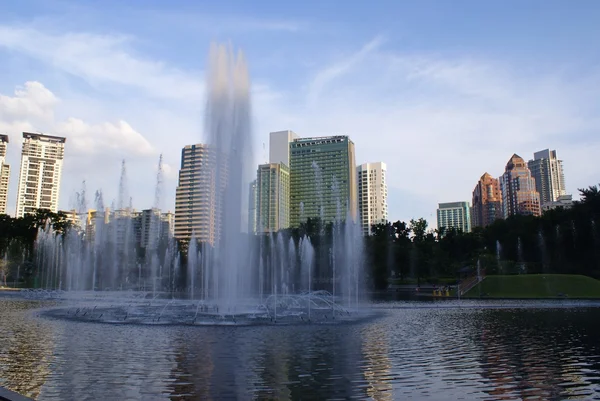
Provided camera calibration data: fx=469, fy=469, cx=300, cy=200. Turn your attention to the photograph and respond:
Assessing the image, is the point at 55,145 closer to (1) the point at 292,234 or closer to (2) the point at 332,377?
(1) the point at 292,234

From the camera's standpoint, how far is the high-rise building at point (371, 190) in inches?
6511

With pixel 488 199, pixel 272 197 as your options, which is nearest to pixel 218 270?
pixel 272 197

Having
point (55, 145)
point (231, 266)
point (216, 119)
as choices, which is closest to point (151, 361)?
point (231, 266)

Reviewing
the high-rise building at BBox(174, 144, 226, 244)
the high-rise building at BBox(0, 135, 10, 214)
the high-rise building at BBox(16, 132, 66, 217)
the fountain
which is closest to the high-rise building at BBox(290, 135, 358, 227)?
the fountain

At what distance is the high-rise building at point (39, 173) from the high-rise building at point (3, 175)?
6.62 m

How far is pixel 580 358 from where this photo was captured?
13.9 meters

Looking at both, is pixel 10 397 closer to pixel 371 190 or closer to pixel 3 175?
pixel 371 190

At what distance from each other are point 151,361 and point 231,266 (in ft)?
50.9

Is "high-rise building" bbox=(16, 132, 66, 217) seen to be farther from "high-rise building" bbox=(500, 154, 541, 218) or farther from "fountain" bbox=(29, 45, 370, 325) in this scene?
"high-rise building" bbox=(500, 154, 541, 218)

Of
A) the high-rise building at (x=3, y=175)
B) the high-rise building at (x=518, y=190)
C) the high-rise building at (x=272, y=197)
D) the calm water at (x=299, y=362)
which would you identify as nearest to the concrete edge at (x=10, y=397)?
the calm water at (x=299, y=362)

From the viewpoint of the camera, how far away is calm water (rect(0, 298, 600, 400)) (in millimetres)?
9938

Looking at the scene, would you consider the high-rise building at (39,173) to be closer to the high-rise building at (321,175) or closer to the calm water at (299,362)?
the high-rise building at (321,175)

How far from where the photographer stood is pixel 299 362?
13172 millimetres

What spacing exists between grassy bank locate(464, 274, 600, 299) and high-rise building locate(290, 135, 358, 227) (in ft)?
216
